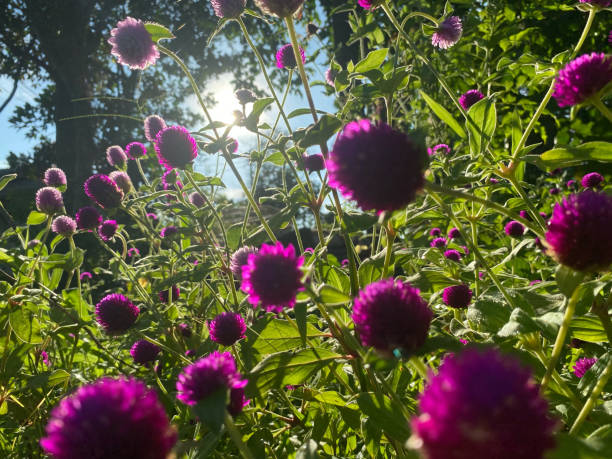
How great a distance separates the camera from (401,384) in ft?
2.96

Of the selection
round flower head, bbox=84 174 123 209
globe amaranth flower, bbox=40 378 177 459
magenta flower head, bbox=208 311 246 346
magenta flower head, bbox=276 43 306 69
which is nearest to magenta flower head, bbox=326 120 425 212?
globe amaranth flower, bbox=40 378 177 459

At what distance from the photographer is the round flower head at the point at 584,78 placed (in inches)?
30.7

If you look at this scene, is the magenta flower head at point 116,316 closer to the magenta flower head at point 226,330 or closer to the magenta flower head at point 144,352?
the magenta flower head at point 144,352

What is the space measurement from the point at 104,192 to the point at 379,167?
4.63ft

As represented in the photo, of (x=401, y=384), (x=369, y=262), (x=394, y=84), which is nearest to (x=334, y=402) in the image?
(x=401, y=384)

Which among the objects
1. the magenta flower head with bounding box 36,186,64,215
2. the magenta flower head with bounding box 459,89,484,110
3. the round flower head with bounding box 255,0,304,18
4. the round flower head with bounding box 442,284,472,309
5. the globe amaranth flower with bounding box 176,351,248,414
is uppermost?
the magenta flower head with bounding box 36,186,64,215

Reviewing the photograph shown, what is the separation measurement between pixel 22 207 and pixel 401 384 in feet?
23.0

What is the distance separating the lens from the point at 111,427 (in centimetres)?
41

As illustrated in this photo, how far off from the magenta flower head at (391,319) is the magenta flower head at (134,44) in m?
1.04

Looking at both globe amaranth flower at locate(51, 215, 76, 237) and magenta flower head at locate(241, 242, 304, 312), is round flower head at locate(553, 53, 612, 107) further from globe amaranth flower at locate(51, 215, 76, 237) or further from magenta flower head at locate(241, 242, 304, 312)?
globe amaranth flower at locate(51, 215, 76, 237)

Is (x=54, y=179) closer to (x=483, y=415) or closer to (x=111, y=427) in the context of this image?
(x=111, y=427)

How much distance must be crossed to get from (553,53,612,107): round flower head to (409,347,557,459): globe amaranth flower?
71 cm

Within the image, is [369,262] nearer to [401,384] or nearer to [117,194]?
[401,384]

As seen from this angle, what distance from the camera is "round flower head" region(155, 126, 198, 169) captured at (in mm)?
1362
